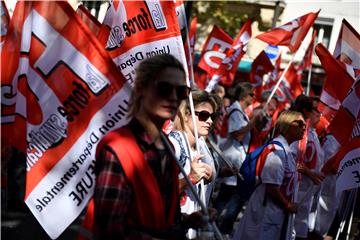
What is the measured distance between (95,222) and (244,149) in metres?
6.25

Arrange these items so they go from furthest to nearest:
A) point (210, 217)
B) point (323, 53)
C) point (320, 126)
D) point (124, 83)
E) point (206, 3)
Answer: point (206, 3), point (320, 126), point (323, 53), point (124, 83), point (210, 217)

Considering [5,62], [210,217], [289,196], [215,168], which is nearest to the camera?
[210,217]

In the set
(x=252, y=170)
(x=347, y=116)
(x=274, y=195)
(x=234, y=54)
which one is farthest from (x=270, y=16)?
(x=274, y=195)

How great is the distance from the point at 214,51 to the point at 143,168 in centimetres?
988

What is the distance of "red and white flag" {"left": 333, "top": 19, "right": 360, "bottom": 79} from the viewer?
7617mm

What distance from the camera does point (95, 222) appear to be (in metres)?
3.16

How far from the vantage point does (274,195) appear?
6027 millimetres

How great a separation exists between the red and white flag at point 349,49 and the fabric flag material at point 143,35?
9.21 ft

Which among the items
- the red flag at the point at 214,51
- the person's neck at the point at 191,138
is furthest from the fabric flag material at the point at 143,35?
the red flag at the point at 214,51

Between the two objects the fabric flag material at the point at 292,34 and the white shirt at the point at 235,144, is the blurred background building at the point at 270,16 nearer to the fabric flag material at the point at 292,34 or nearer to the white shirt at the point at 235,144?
the fabric flag material at the point at 292,34

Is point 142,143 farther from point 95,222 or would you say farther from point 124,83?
point 124,83

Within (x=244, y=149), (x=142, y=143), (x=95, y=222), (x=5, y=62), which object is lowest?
(x=244, y=149)

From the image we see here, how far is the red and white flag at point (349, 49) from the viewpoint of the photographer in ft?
25.0

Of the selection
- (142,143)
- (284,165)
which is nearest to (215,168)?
(284,165)
